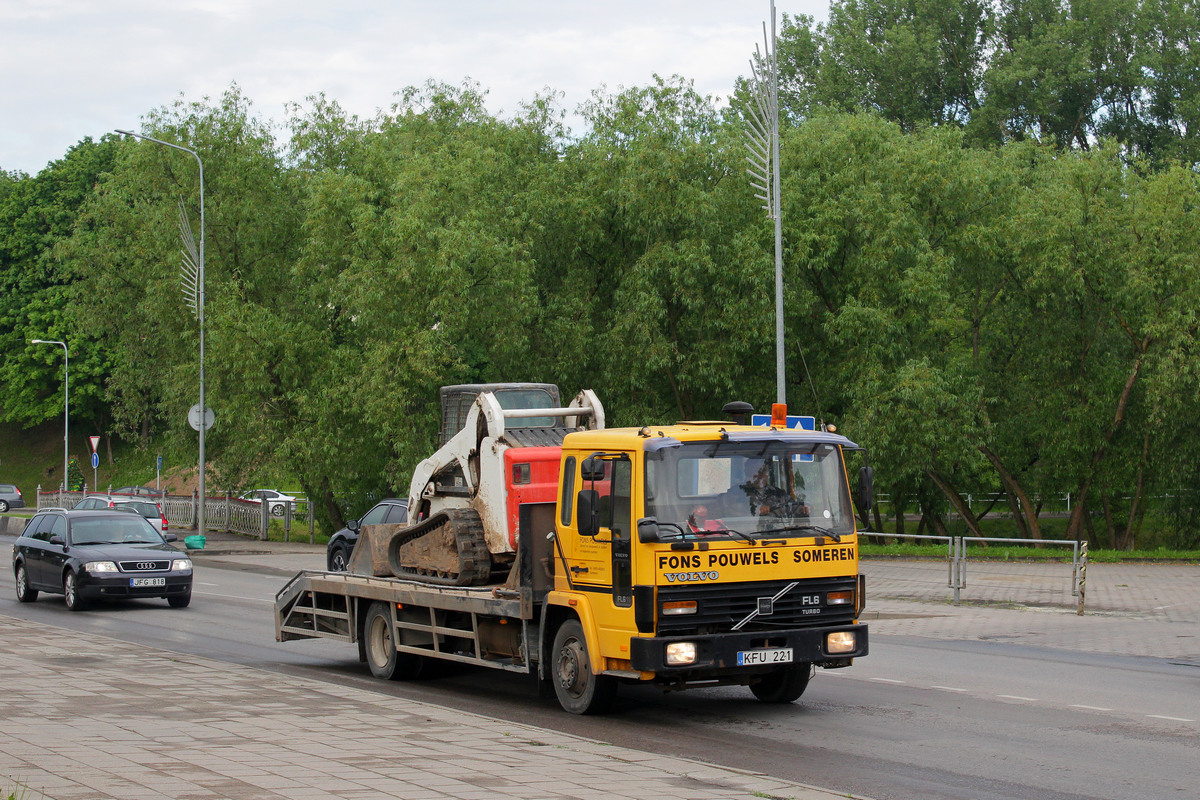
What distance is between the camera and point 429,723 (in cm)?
977

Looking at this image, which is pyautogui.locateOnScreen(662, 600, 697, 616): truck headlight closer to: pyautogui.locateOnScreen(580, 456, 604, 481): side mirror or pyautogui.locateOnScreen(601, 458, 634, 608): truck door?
pyautogui.locateOnScreen(601, 458, 634, 608): truck door

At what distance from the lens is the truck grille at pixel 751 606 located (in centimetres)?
969

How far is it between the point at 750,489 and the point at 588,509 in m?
1.29

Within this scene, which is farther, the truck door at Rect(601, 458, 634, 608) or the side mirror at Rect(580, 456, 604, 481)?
the side mirror at Rect(580, 456, 604, 481)

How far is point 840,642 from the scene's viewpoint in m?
10.2

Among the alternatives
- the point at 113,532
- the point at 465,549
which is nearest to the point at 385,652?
the point at 465,549

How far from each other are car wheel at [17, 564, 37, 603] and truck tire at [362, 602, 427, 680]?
11132mm

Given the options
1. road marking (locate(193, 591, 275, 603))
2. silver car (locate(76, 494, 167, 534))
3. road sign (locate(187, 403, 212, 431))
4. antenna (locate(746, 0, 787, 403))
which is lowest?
road marking (locate(193, 591, 275, 603))

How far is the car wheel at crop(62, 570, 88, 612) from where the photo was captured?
20375 mm


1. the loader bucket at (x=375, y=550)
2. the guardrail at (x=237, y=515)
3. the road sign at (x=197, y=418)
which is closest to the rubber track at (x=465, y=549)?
the loader bucket at (x=375, y=550)

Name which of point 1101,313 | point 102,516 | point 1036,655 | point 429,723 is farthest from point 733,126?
point 429,723

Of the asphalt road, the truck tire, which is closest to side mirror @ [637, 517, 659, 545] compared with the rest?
the asphalt road

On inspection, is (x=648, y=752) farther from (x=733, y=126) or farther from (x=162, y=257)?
(x=162, y=257)

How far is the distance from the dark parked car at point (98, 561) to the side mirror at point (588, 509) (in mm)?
12597
